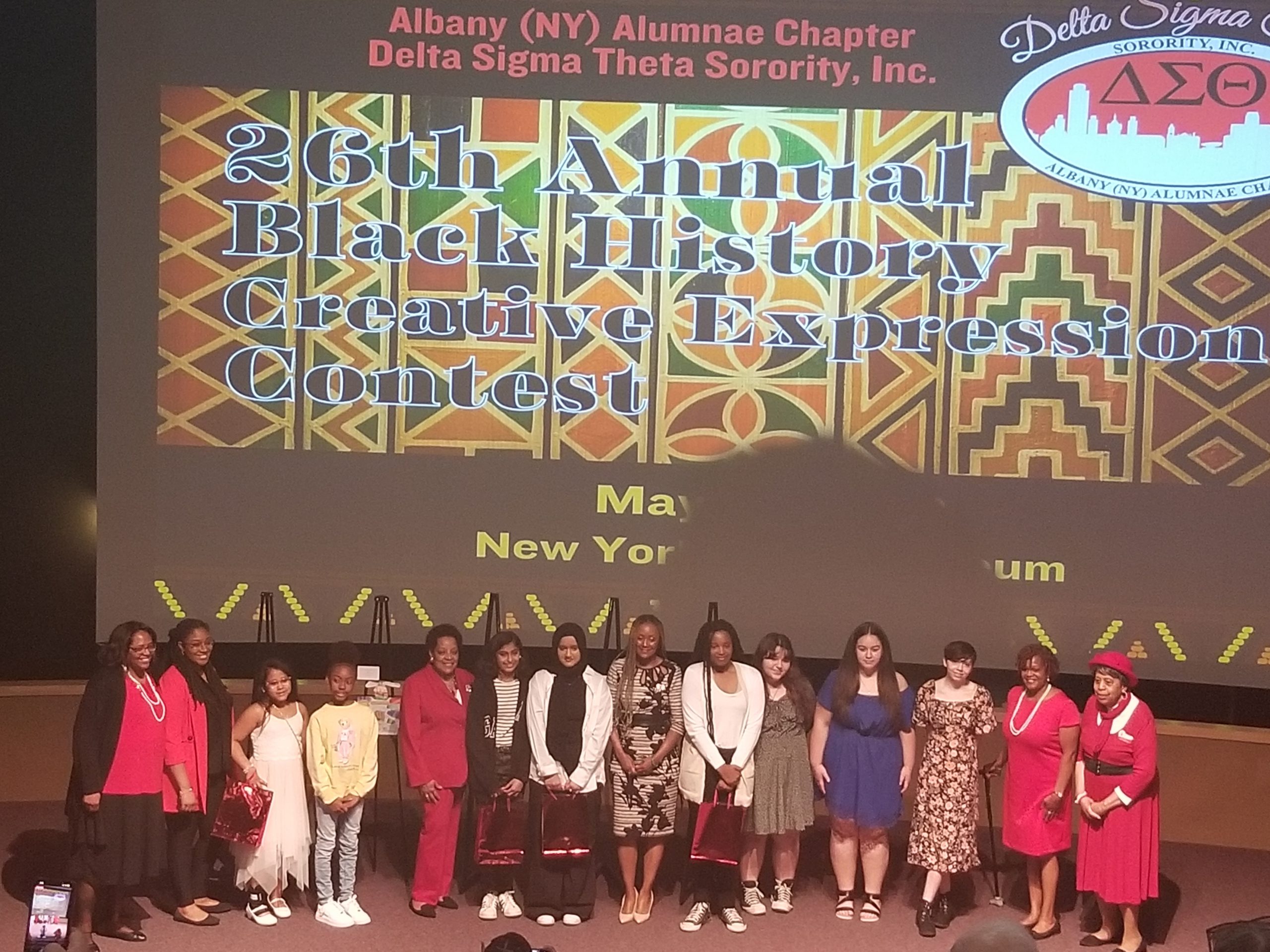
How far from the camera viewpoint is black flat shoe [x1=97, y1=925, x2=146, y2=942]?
5.04 metres

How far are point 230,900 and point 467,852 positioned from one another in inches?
34.2

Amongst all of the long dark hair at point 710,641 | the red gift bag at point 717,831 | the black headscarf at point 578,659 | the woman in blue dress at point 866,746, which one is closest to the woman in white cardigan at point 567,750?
the black headscarf at point 578,659

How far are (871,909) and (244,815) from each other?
2.26 metres

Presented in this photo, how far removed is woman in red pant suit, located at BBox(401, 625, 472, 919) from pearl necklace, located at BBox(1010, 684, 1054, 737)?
76.2 inches

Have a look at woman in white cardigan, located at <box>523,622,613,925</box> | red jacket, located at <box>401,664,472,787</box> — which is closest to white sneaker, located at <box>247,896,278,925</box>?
red jacket, located at <box>401,664,472,787</box>

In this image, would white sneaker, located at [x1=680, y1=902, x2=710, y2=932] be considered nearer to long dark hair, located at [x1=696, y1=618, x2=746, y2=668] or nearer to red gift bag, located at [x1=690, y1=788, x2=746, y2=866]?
red gift bag, located at [x1=690, y1=788, x2=746, y2=866]

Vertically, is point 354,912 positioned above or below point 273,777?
below

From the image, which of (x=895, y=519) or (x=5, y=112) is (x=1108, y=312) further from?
(x=5, y=112)

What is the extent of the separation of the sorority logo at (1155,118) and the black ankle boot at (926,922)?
2750mm

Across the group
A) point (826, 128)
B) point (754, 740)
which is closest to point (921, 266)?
point (826, 128)

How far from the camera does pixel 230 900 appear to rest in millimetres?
5391

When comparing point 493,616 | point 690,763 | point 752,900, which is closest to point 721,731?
point 690,763

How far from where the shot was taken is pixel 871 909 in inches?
212

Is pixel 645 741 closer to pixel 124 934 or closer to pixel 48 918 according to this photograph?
pixel 124 934
